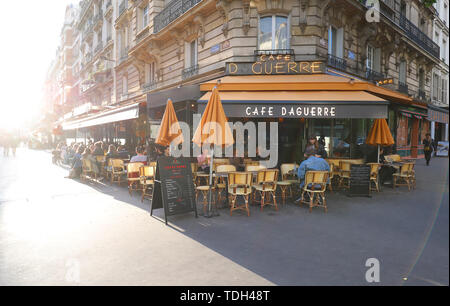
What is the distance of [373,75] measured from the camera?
1445 cm

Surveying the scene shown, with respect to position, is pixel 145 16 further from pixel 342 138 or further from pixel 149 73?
pixel 342 138

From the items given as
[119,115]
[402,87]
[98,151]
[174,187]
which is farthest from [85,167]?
[402,87]

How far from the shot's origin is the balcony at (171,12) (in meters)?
13.6

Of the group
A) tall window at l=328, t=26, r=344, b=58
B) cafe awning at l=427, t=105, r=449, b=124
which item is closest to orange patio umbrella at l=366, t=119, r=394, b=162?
tall window at l=328, t=26, r=344, b=58

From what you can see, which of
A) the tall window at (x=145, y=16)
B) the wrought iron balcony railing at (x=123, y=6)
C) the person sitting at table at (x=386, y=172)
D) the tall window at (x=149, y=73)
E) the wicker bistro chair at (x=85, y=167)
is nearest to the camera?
the person sitting at table at (x=386, y=172)

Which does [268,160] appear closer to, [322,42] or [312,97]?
[312,97]

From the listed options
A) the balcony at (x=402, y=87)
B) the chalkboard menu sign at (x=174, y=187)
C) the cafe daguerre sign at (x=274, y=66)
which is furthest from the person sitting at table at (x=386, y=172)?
the balcony at (x=402, y=87)

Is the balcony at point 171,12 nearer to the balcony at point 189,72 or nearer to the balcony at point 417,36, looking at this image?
the balcony at point 189,72

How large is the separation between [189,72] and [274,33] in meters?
4.67

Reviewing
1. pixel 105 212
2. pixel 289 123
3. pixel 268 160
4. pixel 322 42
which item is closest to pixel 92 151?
pixel 105 212

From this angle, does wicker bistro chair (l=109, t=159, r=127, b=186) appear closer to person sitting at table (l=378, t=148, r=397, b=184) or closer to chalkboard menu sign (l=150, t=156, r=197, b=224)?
chalkboard menu sign (l=150, t=156, r=197, b=224)

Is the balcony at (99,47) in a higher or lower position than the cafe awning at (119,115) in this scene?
higher

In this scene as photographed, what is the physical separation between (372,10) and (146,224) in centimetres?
1364

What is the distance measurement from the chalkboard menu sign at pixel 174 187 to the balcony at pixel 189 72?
8.34 m
